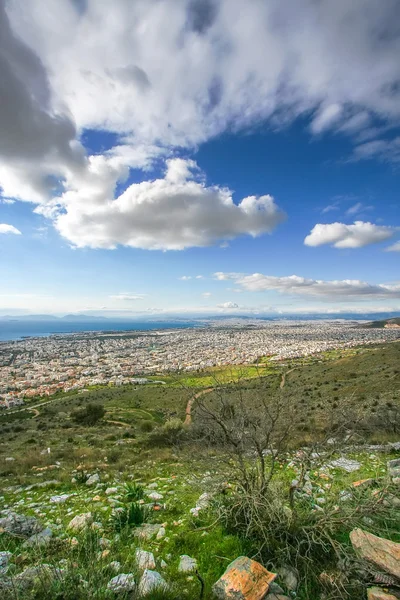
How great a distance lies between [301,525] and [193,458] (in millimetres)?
1819

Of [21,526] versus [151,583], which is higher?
[151,583]

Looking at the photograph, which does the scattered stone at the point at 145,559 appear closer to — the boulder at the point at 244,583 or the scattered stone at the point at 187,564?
the scattered stone at the point at 187,564

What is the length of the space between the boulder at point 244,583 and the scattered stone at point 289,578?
1.08 feet

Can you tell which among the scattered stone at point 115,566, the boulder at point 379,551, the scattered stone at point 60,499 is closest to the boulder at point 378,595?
the boulder at point 379,551

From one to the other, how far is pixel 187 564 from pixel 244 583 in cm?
104

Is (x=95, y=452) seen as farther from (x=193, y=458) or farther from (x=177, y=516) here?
(x=193, y=458)

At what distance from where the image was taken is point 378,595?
2.72 m

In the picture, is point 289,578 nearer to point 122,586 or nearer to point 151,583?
point 151,583

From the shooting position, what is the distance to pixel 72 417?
28672 millimetres

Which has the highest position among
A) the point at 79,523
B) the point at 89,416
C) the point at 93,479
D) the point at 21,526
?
the point at 21,526

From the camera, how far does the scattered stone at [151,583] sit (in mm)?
2926

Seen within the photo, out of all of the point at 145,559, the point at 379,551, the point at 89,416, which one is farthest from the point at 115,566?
the point at 89,416

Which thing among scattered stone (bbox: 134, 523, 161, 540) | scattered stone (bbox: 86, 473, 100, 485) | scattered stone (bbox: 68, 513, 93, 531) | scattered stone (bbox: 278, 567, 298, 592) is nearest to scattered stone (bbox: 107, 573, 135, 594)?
scattered stone (bbox: 134, 523, 161, 540)

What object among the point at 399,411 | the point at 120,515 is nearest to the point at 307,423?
the point at 399,411
